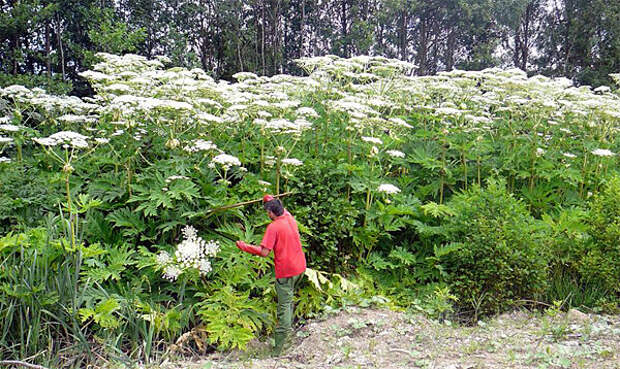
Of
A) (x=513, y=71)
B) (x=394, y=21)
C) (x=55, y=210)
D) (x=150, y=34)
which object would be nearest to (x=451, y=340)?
(x=55, y=210)

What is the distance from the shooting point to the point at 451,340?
440 centimetres

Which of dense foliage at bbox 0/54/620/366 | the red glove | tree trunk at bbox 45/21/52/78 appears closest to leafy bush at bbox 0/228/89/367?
dense foliage at bbox 0/54/620/366

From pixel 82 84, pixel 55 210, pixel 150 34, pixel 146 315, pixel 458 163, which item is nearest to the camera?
pixel 146 315

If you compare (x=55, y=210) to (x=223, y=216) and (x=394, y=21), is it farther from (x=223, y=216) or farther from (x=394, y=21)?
(x=394, y=21)

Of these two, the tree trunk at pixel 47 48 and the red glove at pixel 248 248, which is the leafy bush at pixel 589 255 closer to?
the red glove at pixel 248 248

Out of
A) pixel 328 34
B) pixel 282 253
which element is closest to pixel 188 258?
pixel 282 253

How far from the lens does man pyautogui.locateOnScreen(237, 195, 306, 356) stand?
14.2 ft

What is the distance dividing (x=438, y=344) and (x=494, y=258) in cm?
128

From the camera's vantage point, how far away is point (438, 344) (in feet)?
14.0

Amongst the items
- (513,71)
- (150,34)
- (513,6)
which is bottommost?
(513,71)

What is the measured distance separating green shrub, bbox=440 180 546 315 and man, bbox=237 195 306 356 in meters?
1.89

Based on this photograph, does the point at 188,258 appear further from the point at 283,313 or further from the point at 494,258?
the point at 494,258

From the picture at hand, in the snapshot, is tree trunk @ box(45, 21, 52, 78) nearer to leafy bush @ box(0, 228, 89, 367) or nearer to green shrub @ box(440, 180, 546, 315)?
leafy bush @ box(0, 228, 89, 367)

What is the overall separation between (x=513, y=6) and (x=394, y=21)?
7.68 meters
